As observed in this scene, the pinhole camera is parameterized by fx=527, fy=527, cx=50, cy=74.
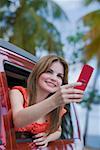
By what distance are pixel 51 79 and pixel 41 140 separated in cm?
32

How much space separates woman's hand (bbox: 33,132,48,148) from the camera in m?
2.68

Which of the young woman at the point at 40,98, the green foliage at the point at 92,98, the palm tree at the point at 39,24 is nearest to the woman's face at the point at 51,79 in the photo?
the young woman at the point at 40,98

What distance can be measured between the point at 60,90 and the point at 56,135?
576 millimetres

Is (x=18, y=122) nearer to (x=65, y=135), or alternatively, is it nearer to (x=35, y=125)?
(x=35, y=125)

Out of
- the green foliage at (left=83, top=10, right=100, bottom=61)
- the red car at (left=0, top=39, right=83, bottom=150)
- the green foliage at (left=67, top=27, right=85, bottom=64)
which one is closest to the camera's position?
the red car at (left=0, top=39, right=83, bottom=150)

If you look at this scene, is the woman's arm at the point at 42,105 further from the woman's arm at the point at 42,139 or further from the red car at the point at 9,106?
the woman's arm at the point at 42,139

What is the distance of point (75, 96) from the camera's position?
2.36m

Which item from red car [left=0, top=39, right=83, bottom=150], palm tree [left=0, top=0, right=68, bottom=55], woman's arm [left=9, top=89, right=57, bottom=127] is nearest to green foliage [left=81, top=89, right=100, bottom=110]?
palm tree [left=0, top=0, right=68, bottom=55]

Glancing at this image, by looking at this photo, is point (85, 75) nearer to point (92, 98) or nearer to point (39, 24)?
point (39, 24)

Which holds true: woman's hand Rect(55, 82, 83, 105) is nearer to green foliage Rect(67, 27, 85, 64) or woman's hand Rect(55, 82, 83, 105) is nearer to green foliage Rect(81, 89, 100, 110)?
green foliage Rect(67, 27, 85, 64)

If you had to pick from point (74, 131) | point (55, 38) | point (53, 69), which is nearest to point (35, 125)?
point (53, 69)

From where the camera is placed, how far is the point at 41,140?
8.82ft

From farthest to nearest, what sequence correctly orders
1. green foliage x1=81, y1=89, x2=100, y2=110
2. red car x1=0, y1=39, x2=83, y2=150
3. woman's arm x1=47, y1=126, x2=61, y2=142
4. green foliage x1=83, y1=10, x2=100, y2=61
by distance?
1. green foliage x1=81, y1=89, x2=100, y2=110
2. green foliage x1=83, y1=10, x2=100, y2=61
3. woman's arm x1=47, y1=126, x2=61, y2=142
4. red car x1=0, y1=39, x2=83, y2=150

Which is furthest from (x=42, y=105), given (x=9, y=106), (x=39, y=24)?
(x=39, y=24)
